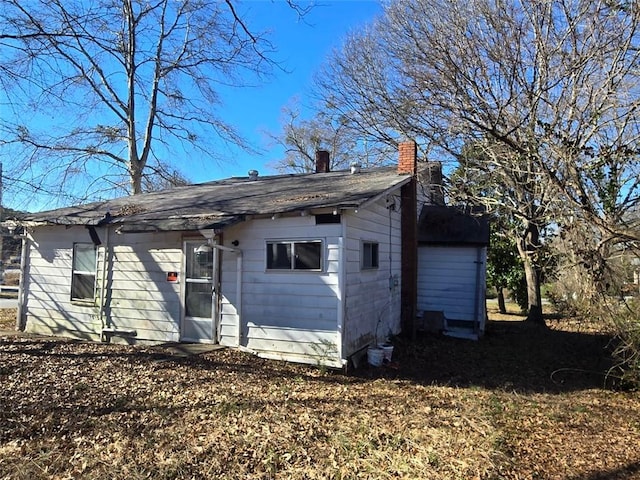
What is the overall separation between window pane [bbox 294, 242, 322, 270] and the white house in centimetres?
2

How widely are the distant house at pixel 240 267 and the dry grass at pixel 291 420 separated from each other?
780 mm

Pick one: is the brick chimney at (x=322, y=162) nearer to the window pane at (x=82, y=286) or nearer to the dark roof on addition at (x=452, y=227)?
the dark roof on addition at (x=452, y=227)

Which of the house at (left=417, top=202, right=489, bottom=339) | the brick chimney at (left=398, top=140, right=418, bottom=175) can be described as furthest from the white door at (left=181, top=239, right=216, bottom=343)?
the house at (left=417, top=202, right=489, bottom=339)

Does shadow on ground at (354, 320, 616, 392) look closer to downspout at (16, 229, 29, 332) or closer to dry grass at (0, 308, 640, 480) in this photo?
dry grass at (0, 308, 640, 480)

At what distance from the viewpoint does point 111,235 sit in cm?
1010

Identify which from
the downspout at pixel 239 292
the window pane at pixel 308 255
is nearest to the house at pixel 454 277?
the window pane at pixel 308 255

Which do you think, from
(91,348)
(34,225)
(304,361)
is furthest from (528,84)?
(34,225)

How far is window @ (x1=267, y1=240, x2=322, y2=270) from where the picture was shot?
803cm

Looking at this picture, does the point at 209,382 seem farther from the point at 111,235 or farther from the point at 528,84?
the point at 528,84

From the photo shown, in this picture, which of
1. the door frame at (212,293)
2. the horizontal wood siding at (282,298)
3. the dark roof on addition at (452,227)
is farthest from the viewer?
the dark roof on addition at (452,227)

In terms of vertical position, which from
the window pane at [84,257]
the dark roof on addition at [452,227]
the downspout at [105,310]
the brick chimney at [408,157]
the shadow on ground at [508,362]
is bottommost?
the shadow on ground at [508,362]

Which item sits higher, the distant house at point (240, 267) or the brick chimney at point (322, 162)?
the brick chimney at point (322, 162)

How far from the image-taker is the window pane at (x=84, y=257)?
34.2ft

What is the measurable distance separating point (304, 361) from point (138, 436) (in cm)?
361
